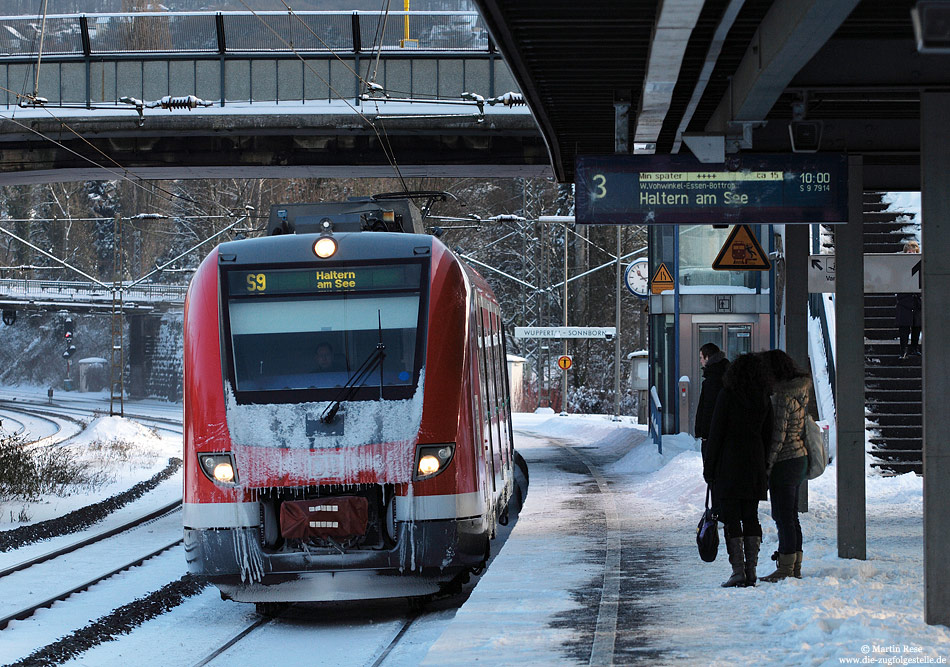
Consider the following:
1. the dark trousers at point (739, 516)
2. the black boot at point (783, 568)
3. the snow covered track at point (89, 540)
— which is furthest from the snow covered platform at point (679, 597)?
the snow covered track at point (89, 540)

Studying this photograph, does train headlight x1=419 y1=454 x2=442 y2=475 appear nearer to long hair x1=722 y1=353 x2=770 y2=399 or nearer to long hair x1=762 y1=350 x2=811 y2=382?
long hair x1=722 y1=353 x2=770 y2=399

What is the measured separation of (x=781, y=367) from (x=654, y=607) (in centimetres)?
190

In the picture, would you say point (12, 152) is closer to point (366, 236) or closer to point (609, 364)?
point (366, 236)

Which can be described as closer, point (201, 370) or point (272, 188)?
point (201, 370)

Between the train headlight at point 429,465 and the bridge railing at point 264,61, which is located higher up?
the bridge railing at point 264,61

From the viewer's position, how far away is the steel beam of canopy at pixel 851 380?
32.8 ft

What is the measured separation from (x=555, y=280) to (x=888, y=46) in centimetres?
4657

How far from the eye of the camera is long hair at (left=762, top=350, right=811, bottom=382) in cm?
890

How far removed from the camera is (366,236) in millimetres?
9633

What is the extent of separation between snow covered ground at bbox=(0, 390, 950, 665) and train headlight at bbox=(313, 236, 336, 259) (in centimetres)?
268

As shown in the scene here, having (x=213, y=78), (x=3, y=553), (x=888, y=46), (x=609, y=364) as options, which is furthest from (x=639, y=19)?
(x=609, y=364)

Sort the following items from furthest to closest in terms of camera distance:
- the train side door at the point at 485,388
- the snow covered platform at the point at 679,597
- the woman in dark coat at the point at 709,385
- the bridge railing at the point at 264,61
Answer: the bridge railing at the point at 264,61 < the woman in dark coat at the point at 709,385 < the train side door at the point at 485,388 < the snow covered platform at the point at 679,597

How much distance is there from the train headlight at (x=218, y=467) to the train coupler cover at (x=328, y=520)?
0.54 metres

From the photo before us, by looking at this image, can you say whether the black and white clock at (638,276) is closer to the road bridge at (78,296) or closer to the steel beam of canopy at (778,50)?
the steel beam of canopy at (778,50)
